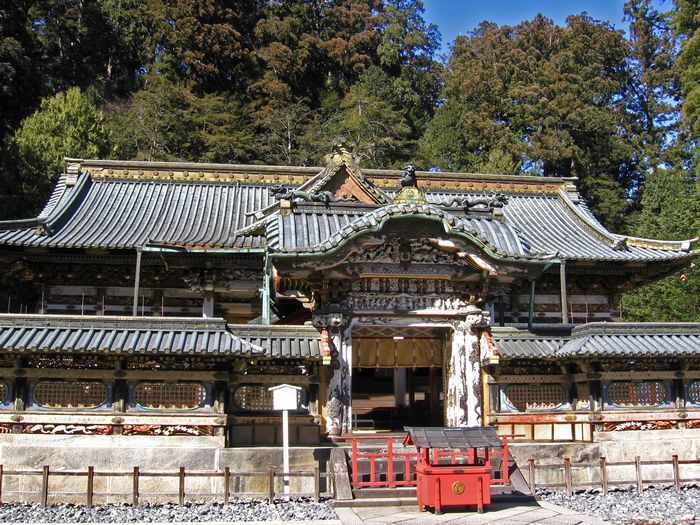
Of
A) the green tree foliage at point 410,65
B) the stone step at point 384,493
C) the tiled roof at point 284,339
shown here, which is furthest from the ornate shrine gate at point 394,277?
the green tree foliage at point 410,65

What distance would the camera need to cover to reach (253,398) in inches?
547

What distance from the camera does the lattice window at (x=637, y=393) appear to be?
14.6m

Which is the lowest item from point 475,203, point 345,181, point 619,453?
point 619,453

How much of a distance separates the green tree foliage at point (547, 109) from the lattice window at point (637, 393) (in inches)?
1276

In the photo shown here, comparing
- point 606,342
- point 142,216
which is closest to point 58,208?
point 142,216

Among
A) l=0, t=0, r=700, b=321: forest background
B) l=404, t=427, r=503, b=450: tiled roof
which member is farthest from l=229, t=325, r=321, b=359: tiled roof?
l=0, t=0, r=700, b=321: forest background

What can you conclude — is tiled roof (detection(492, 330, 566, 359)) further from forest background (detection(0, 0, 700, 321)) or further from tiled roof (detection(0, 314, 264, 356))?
forest background (detection(0, 0, 700, 321))

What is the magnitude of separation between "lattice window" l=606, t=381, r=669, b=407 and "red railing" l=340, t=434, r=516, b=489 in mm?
3325

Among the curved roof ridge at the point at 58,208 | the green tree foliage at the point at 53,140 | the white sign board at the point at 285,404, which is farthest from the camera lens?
the green tree foliage at the point at 53,140

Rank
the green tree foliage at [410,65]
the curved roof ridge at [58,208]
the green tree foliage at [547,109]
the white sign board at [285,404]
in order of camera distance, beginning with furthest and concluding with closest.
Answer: the green tree foliage at [410,65] < the green tree foliage at [547,109] < the curved roof ridge at [58,208] < the white sign board at [285,404]

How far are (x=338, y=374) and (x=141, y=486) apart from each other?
14.6 ft

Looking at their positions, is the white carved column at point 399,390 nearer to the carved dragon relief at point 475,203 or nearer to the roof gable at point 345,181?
the roof gable at point 345,181

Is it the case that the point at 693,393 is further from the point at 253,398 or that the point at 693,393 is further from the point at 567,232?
the point at 253,398

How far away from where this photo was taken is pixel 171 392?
1327cm
